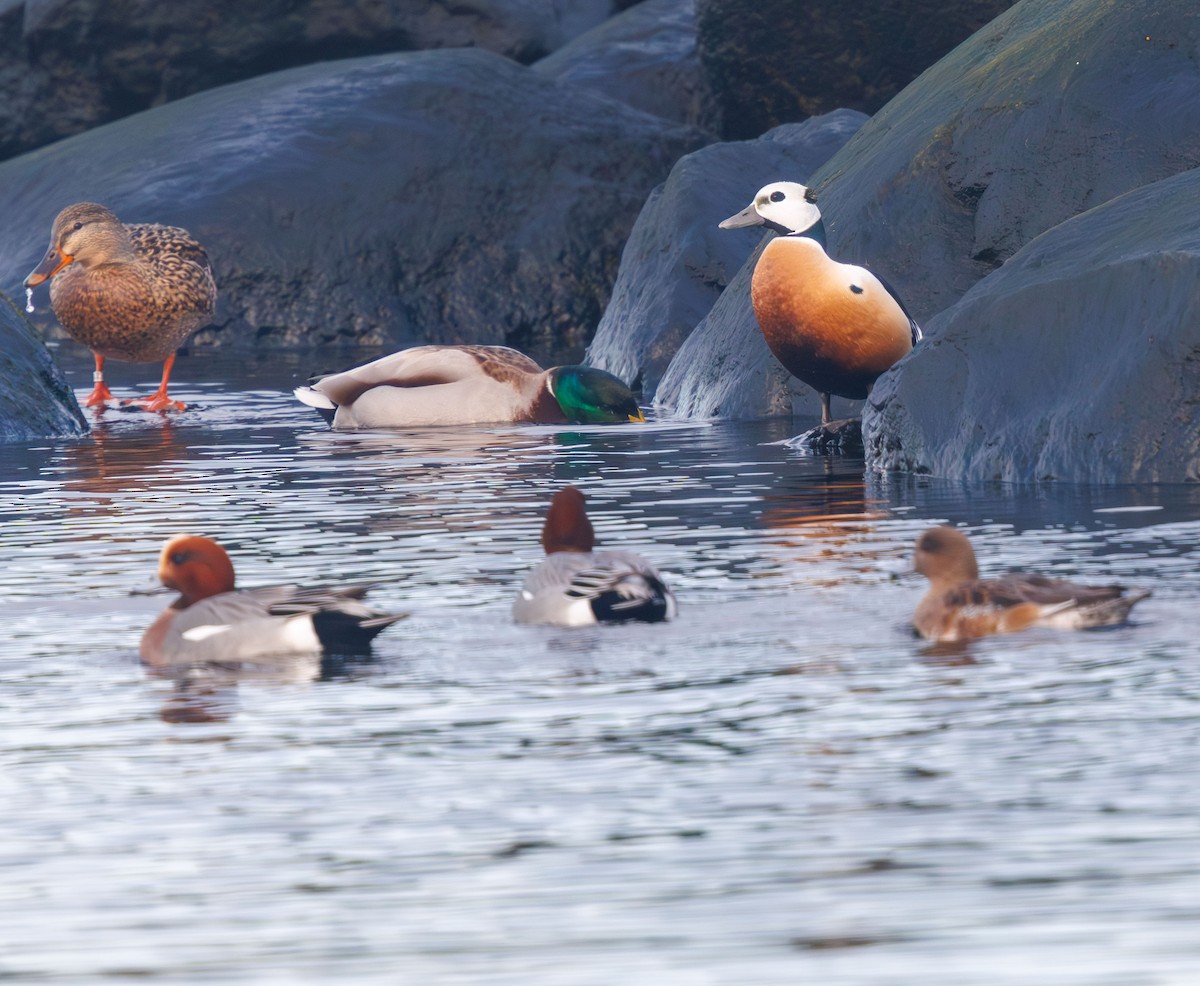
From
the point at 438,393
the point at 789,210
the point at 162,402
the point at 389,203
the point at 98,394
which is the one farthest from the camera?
the point at 389,203

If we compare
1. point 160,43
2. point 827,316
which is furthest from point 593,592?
point 160,43

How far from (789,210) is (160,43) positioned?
1501cm

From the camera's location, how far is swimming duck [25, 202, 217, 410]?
17.8 m

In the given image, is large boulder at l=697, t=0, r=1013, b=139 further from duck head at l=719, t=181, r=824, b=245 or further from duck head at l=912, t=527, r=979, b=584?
duck head at l=912, t=527, r=979, b=584

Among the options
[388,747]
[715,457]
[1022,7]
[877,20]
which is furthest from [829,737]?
[877,20]

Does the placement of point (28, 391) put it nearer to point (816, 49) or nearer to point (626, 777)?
point (626, 777)

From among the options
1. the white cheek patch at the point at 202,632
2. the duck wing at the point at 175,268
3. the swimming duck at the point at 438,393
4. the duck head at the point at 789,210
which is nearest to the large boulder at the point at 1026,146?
the duck head at the point at 789,210

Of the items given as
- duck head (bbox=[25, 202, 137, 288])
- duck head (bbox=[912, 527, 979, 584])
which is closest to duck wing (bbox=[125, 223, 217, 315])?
duck head (bbox=[25, 202, 137, 288])

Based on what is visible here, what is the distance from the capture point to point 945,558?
24.7ft

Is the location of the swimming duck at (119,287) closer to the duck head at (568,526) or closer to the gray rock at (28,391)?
the gray rock at (28,391)

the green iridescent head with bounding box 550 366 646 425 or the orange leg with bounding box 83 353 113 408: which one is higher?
the orange leg with bounding box 83 353 113 408

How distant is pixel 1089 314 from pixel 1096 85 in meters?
3.58

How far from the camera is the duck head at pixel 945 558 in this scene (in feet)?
24.6

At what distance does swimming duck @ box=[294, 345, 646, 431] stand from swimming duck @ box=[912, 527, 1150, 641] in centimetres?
829
